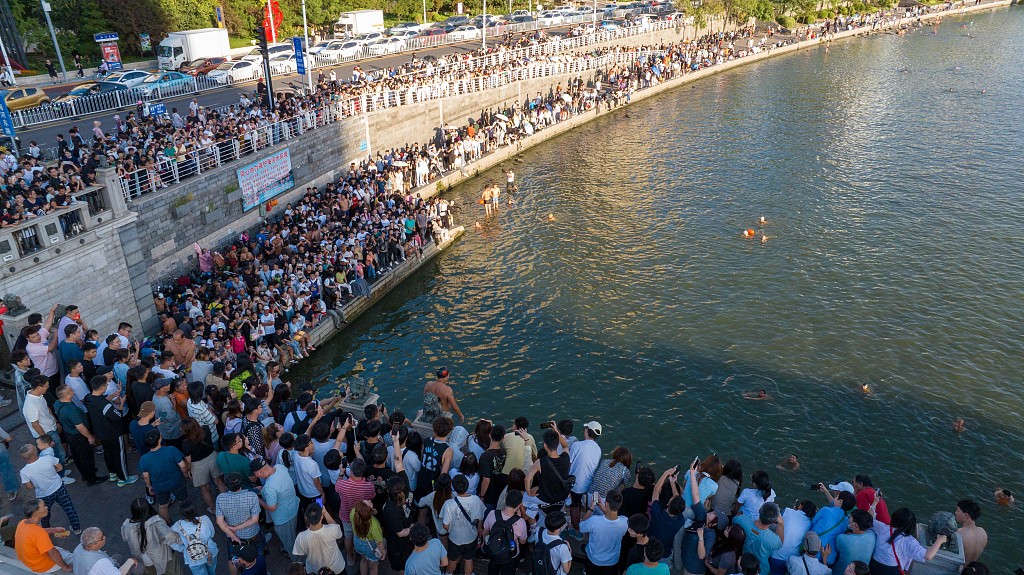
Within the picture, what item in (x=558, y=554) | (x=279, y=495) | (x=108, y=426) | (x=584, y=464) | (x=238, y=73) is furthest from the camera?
(x=238, y=73)

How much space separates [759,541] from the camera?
26.8 feet

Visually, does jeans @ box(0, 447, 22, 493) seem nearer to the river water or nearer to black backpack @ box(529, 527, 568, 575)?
black backpack @ box(529, 527, 568, 575)

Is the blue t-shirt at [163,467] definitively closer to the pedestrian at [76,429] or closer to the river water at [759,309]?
the pedestrian at [76,429]

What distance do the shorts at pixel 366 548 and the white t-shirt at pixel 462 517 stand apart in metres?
0.98

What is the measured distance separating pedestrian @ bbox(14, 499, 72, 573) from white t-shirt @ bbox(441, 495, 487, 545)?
4700 millimetres

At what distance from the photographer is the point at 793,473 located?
605 inches

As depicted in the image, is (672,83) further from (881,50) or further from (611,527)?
(611,527)

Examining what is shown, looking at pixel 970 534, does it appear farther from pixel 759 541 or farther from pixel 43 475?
pixel 43 475

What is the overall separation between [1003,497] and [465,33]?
5540 centimetres

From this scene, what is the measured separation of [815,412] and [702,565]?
10.7 metres

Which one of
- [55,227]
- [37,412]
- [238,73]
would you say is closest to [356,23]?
[238,73]

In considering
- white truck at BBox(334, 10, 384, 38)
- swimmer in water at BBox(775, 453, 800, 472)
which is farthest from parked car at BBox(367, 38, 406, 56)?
swimmer in water at BBox(775, 453, 800, 472)

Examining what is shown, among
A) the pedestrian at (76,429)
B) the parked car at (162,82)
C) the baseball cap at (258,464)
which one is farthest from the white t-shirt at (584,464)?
the parked car at (162,82)

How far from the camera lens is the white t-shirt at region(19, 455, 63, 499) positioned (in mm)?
8828
